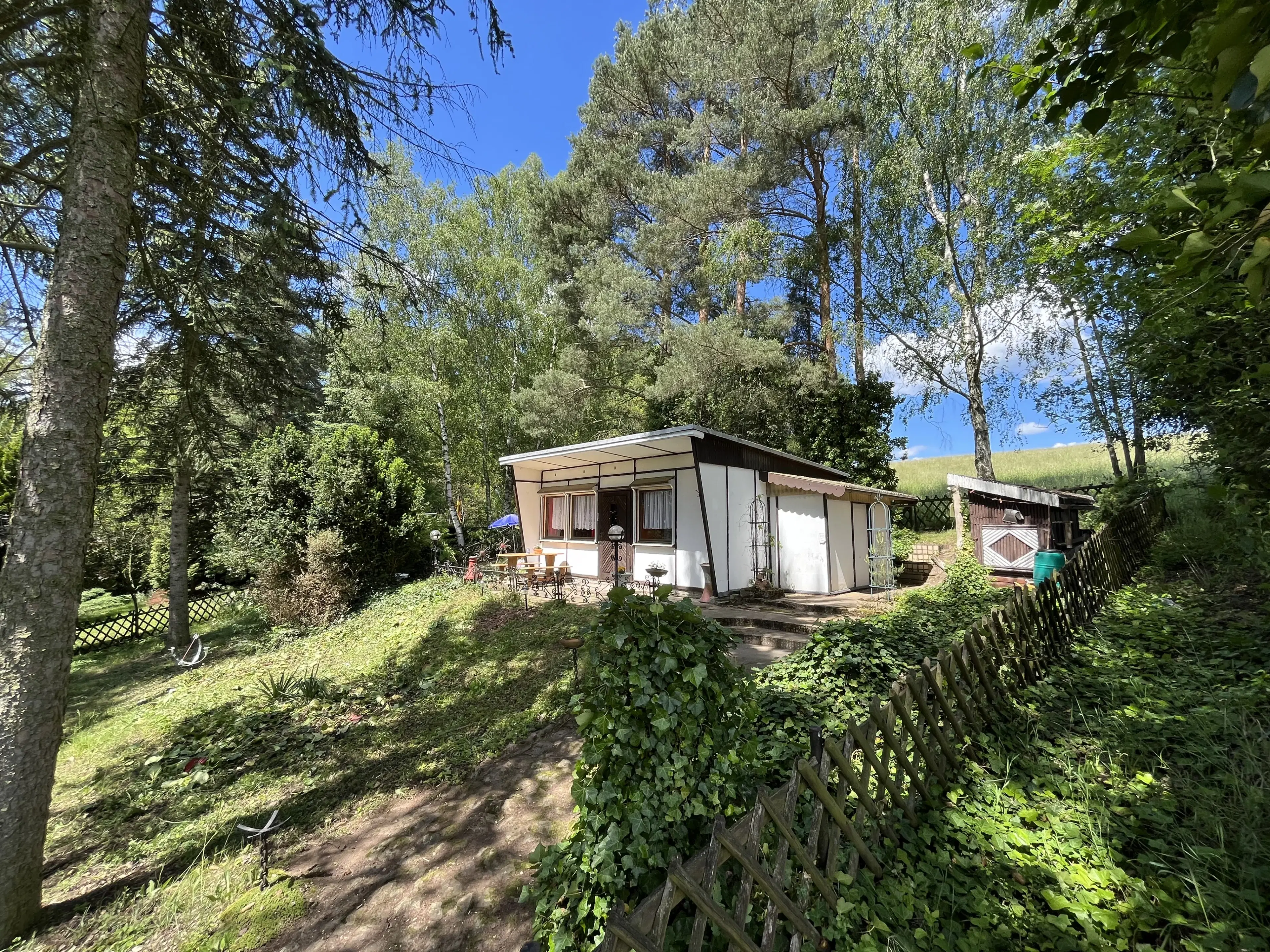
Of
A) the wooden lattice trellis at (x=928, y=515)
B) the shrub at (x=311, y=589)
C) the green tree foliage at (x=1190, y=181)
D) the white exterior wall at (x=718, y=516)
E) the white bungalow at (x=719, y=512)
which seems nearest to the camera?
the green tree foliage at (x=1190, y=181)

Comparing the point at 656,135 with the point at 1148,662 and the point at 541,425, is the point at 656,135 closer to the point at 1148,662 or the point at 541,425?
the point at 541,425

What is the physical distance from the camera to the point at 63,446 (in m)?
3.37

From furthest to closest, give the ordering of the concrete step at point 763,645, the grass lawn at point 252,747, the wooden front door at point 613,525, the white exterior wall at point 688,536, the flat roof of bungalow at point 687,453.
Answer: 1. the wooden front door at point 613,525
2. the white exterior wall at point 688,536
3. the flat roof of bungalow at point 687,453
4. the concrete step at point 763,645
5. the grass lawn at point 252,747

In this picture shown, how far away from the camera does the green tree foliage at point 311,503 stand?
40.2ft

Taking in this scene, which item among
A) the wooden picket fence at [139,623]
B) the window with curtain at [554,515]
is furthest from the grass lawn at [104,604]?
the window with curtain at [554,515]

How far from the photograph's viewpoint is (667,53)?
663 inches

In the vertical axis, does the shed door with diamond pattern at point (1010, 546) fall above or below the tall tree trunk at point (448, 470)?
below

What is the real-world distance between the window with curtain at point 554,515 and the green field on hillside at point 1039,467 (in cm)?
1252

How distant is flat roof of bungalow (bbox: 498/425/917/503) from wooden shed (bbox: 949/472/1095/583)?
1566 mm

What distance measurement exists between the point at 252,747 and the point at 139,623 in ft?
41.3

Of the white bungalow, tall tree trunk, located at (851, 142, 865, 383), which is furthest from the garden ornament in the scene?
tall tree trunk, located at (851, 142, 865, 383)

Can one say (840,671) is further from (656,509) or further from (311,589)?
(311,589)

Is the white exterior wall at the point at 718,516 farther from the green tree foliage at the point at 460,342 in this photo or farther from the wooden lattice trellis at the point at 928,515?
the wooden lattice trellis at the point at 928,515

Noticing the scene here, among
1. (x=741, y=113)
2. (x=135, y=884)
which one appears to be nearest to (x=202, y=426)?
(x=135, y=884)
